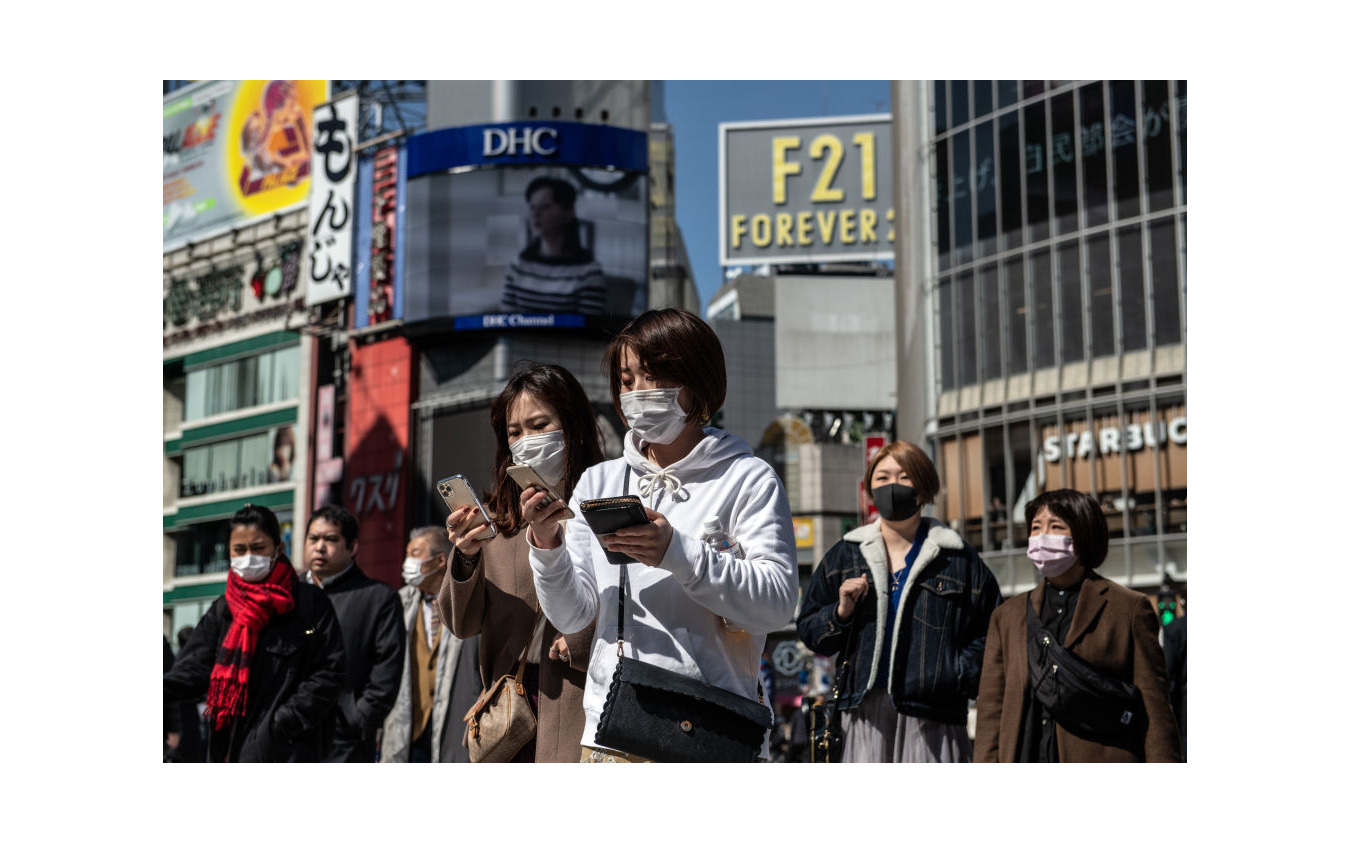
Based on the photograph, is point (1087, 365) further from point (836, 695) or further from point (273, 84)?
point (273, 84)

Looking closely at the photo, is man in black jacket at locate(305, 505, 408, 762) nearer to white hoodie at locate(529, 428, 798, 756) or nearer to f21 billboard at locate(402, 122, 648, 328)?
white hoodie at locate(529, 428, 798, 756)

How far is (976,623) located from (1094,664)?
25.8 inches

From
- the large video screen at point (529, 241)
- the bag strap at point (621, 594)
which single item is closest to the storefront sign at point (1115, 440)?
the large video screen at point (529, 241)

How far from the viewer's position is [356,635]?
6.36 meters

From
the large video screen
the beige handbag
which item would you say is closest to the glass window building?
the large video screen

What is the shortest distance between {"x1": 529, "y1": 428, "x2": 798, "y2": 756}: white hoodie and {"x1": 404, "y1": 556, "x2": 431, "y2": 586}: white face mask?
13.1 feet

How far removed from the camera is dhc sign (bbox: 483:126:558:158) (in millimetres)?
42812

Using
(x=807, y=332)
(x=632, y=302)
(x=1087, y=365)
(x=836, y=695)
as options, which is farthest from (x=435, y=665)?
(x=807, y=332)

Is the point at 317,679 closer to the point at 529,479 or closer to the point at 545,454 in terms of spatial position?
the point at 545,454

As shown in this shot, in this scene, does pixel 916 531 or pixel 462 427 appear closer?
pixel 916 531

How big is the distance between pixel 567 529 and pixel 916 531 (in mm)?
2704

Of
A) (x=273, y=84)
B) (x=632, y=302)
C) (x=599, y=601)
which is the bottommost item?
(x=599, y=601)

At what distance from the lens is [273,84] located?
49.2 meters

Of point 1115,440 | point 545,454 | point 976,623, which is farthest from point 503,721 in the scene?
point 1115,440
